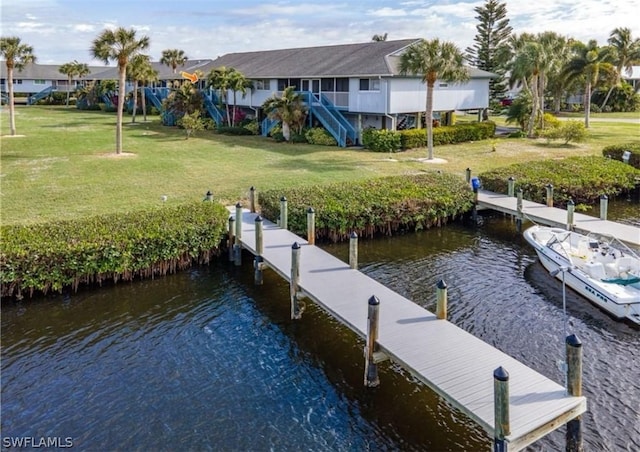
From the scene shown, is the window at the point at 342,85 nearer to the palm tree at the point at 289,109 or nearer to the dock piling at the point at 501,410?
the palm tree at the point at 289,109

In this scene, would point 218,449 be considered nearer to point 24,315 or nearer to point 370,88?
point 24,315

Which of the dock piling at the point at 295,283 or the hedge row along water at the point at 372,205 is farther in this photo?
the hedge row along water at the point at 372,205

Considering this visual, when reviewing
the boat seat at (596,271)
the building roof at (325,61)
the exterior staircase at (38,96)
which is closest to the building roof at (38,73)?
the exterior staircase at (38,96)

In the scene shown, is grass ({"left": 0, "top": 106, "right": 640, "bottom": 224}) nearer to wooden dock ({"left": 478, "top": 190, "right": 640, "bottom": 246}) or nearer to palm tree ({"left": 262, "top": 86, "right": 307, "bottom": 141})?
palm tree ({"left": 262, "top": 86, "right": 307, "bottom": 141})


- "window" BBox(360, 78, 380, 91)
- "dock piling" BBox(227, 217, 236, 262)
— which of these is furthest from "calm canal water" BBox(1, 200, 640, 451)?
"window" BBox(360, 78, 380, 91)

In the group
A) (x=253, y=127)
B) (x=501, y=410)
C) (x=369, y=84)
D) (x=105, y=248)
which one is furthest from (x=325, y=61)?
(x=501, y=410)

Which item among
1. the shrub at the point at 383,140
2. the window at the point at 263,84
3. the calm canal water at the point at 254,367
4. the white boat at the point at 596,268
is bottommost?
the calm canal water at the point at 254,367

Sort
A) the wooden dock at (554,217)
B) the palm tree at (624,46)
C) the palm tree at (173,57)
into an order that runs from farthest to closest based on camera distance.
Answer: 1. the palm tree at (173,57)
2. the palm tree at (624,46)
3. the wooden dock at (554,217)
